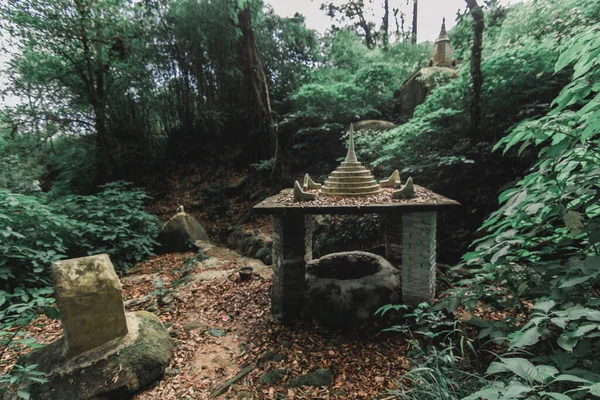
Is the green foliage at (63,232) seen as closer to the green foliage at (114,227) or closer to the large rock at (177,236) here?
the green foliage at (114,227)

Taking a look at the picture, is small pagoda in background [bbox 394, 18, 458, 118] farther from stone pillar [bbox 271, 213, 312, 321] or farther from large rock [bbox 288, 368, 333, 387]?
large rock [bbox 288, 368, 333, 387]

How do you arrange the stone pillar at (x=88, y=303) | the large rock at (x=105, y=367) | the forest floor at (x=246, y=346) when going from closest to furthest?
1. the large rock at (x=105, y=367)
2. the stone pillar at (x=88, y=303)
3. the forest floor at (x=246, y=346)

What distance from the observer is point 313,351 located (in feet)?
11.5

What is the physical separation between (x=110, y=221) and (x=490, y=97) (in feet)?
29.5

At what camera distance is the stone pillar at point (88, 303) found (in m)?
2.77

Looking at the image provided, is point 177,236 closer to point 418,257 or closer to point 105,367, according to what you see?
point 105,367

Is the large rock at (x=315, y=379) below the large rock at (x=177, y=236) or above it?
below

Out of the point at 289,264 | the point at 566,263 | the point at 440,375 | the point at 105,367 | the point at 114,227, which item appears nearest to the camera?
the point at 566,263

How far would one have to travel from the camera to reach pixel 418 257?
3723mm

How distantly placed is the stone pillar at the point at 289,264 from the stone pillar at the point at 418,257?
1.49 metres

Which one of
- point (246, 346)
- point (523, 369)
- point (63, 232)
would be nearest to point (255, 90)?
point (63, 232)

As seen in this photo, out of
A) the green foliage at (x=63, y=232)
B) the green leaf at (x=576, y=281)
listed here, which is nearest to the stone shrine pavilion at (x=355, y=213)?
the green leaf at (x=576, y=281)

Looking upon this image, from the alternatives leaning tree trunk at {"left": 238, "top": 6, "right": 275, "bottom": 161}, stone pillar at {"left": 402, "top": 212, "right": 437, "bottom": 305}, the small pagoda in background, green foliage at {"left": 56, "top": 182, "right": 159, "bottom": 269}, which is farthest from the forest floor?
the small pagoda in background

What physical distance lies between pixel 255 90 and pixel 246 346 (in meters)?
8.46
